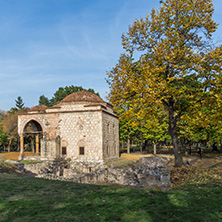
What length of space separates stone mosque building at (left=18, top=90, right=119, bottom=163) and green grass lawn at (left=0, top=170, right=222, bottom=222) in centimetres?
2082

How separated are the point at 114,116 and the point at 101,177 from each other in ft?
59.3

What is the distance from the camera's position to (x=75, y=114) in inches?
1268

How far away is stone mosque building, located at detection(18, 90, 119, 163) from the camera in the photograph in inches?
1212

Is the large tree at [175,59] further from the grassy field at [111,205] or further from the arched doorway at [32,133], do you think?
the arched doorway at [32,133]

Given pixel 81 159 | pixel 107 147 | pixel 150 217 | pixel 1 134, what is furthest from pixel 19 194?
pixel 1 134

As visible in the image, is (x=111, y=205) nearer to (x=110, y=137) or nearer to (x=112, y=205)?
(x=112, y=205)

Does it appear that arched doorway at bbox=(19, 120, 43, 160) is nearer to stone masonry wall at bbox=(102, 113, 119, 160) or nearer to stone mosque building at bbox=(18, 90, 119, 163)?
stone mosque building at bbox=(18, 90, 119, 163)

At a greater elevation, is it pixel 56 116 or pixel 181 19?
pixel 181 19

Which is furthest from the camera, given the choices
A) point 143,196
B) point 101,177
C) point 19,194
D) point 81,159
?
point 81,159

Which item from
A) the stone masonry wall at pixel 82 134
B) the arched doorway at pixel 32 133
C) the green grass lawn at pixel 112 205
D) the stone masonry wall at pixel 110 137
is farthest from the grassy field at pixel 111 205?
the arched doorway at pixel 32 133

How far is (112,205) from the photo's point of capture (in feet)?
24.5

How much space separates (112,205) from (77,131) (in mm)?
24858

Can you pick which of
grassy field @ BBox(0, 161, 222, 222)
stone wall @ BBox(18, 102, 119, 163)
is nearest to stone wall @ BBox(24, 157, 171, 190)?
stone wall @ BBox(18, 102, 119, 163)

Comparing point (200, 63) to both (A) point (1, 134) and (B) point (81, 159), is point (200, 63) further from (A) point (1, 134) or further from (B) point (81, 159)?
(A) point (1, 134)
